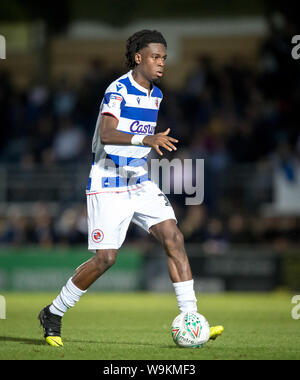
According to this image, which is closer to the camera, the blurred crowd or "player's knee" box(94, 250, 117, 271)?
"player's knee" box(94, 250, 117, 271)

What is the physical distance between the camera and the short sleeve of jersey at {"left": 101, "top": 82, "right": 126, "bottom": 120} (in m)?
7.91

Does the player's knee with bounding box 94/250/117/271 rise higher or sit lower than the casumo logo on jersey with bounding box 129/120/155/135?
lower

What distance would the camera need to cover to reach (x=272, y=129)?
64.1 feet

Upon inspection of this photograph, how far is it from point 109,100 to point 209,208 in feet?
37.1

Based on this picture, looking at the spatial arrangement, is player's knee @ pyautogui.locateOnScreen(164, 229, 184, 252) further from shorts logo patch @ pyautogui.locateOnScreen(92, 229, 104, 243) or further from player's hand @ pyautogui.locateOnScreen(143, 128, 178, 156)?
player's hand @ pyautogui.locateOnScreen(143, 128, 178, 156)

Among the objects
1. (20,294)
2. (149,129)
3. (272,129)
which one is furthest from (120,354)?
(272,129)

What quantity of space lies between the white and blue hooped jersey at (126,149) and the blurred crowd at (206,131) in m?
10.1

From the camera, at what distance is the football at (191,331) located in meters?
7.79

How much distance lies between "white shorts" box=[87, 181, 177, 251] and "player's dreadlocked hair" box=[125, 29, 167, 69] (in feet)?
4.27
